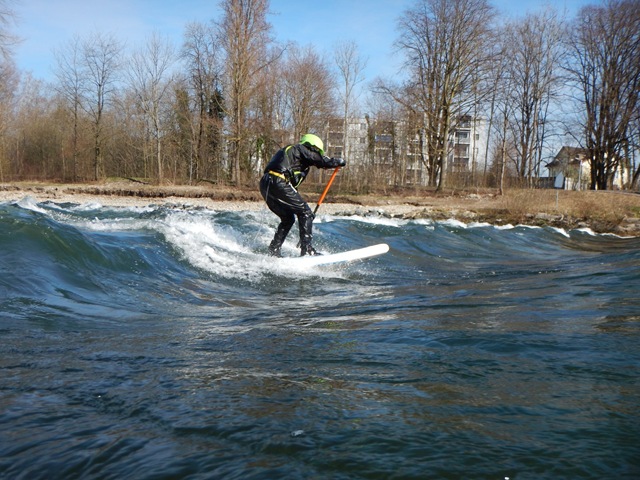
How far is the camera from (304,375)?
299cm

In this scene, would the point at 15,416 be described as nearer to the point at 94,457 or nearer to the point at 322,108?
the point at 94,457

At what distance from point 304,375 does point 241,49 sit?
3059 centimetres

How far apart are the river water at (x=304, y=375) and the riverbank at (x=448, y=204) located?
49.0 feet

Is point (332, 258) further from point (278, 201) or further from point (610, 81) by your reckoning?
point (610, 81)

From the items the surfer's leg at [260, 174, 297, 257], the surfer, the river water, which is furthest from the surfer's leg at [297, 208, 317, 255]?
the river water

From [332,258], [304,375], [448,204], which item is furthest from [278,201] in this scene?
[448,204]

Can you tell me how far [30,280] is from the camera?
17.0ft

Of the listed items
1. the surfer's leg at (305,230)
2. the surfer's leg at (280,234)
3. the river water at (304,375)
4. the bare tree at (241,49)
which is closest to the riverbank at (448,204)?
the bare tree at (241,49)

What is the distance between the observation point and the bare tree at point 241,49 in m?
30.9

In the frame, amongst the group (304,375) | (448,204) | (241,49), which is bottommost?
(304,375)

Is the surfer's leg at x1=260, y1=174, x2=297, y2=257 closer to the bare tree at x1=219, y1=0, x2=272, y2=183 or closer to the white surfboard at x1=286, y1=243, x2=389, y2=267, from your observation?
the white surfboard at x1=286, y1=243, x2=389, y2=267

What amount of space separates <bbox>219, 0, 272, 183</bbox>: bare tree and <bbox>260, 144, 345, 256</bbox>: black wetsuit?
2323cm

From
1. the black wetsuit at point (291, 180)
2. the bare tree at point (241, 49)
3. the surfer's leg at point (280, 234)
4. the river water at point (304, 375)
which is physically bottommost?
the river water at point (304, 375)

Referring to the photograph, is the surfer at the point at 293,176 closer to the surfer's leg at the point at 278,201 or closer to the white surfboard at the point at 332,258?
the surfer's leg at the point at 278,201
